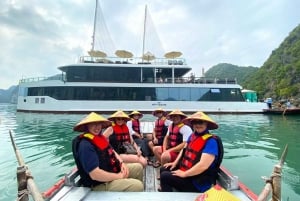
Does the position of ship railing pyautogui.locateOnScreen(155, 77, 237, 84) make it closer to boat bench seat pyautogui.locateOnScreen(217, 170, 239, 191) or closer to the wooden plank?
boat bench seat pyautogui.locateOnScreen(217, 170, 239, 191)

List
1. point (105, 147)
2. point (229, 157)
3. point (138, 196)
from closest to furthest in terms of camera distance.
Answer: point (138, 196) → point (105, 147) → point (229, 157)

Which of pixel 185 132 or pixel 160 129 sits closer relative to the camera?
pixel 185 132

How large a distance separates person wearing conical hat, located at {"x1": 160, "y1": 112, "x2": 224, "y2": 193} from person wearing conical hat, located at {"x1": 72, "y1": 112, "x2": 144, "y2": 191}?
46 centimetres

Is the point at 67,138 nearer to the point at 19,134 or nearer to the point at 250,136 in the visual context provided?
the point at 19,134

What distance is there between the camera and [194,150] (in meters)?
3.03

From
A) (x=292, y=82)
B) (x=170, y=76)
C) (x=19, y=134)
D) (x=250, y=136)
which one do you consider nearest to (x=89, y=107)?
(x=170, y=76)

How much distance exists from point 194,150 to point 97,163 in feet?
3.78

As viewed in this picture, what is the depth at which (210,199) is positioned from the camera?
5.53 feet

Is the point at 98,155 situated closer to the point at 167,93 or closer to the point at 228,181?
the point at 228,181

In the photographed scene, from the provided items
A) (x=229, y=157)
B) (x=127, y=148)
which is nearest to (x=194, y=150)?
(x=127, y=148)

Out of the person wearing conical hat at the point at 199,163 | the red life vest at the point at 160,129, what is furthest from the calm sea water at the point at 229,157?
the person wearing conical hat at the point at 199,163

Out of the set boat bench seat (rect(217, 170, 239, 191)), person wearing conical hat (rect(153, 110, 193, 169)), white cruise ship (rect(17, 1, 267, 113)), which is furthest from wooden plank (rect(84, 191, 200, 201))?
white cruise ship (rect(17, 1, 267, 113))

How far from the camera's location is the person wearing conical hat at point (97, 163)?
270 cm

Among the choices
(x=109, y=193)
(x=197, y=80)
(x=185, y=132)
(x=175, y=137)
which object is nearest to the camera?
(x=109, y=193)
